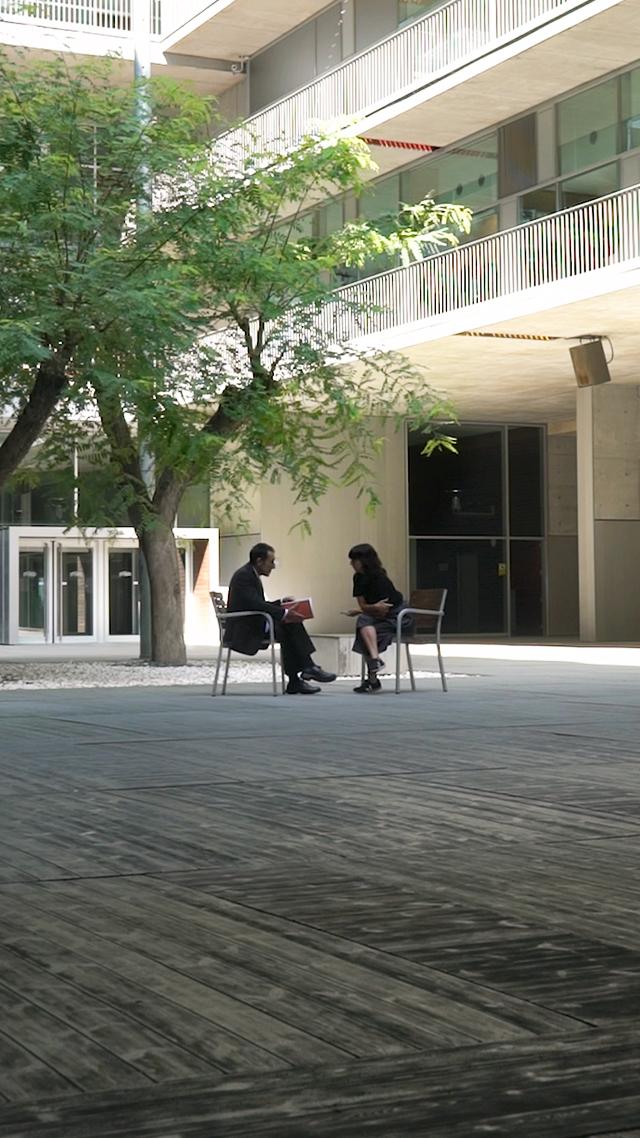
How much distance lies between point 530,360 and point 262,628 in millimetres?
15649

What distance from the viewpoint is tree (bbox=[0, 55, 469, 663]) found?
55.8 ft

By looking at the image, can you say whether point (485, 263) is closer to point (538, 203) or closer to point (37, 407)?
point (538, 203)

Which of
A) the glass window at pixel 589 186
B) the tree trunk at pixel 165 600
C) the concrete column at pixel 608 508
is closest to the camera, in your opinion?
the tree trunk at pixel 165 600

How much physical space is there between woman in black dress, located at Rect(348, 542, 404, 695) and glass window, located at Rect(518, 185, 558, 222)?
14.7m

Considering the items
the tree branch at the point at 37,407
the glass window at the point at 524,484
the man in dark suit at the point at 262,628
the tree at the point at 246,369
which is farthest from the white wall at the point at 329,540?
the man in dark suit at the point at 262,628

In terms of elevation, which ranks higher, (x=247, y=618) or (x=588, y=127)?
(x=588, y=127)

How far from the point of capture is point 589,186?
27.9m

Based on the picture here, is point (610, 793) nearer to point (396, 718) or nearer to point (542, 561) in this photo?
point (396, 718)

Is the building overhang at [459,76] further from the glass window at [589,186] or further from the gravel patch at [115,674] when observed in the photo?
the gravel patch at [115,674]

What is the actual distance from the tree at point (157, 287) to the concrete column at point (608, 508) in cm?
1029

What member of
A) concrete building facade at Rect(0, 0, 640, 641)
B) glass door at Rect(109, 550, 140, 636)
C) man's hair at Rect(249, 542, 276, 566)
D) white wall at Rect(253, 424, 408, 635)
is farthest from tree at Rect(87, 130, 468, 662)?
white wall at Rect(253, 424, 408, 635)

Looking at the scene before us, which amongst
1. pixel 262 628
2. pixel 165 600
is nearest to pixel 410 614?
pixel 262 628

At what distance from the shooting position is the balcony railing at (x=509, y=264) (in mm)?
23938

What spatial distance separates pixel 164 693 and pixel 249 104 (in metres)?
23.4
